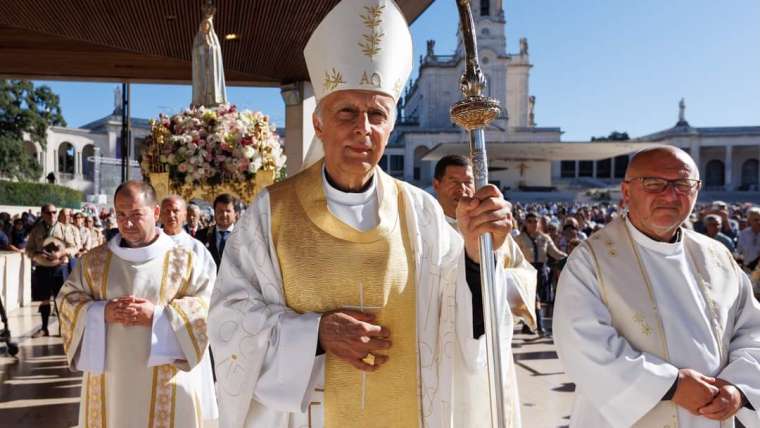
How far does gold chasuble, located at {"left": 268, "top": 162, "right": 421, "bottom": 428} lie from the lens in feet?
7.48

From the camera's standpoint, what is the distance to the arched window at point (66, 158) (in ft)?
199

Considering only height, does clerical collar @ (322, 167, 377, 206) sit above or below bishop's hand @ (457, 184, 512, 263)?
above

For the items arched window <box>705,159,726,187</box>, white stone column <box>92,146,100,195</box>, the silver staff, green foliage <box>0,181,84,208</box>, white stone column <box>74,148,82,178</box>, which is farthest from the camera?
arched window <box>705,159,726,187</box>

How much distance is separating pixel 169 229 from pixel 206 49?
1.59 m

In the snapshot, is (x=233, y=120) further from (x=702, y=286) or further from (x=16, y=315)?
(x=16, y=315)

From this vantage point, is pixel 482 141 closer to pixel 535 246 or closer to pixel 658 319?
pixel 658 319

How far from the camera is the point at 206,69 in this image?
5.31m

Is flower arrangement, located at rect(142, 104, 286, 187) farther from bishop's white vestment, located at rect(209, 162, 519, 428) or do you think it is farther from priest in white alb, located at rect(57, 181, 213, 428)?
bishop's white vestment, located at rect(209, 162, 519, 428)

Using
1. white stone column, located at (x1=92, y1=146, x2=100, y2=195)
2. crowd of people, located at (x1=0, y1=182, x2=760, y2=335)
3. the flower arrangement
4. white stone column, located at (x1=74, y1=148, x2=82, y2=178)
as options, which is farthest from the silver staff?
white stone column, located at (x1=74, y1=148, x2=82, y2=178)

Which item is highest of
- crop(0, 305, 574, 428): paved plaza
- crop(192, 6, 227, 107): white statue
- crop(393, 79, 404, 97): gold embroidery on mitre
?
crop(192, 6, 227, 107): white statue

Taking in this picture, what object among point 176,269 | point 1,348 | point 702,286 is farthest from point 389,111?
point 1,348

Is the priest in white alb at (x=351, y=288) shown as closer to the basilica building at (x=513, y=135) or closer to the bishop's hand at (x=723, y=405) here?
the bishop's hand at (x=723, y=405)

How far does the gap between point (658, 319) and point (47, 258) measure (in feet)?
27.9

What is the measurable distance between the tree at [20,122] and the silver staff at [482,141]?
4305cm
